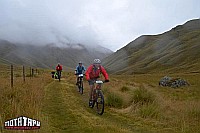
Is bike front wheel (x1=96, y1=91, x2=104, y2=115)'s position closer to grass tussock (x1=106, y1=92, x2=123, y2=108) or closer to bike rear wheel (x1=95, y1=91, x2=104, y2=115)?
bike rear wheel (x1=95, y1=91, x2=104, y2=115)

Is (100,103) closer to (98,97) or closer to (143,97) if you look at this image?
(98,97)

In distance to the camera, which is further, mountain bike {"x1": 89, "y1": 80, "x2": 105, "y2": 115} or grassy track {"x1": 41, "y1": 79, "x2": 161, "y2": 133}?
mountain bike {"x1": 89, "y1": 80, "x2": 105, "y2": 115}

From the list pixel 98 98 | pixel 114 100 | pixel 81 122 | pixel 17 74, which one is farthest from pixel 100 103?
pixel 17 74

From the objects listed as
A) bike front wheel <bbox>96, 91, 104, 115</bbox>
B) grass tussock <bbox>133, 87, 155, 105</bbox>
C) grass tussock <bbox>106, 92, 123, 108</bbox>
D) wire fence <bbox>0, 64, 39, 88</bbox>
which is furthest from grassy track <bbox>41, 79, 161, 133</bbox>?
wire fence <bbox>0, 64, 39, 88</bbox>

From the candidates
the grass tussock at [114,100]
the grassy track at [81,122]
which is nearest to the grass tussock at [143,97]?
the grass tussock at [114,100]

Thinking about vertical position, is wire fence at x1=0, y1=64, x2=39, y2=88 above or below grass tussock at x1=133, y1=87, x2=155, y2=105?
above

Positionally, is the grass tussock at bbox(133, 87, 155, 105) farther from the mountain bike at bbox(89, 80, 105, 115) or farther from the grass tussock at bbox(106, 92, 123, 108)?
the mountain bike at bbox(89, 80, 105, 115)

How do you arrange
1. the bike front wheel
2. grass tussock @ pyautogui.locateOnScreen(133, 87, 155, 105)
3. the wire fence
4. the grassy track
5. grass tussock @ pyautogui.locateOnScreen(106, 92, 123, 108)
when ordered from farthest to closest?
1. the wire fence
2. grass tussock @ pyautogui.locateOnScreen(106, 92, 123, 108)
3. grass tussock @ pyautogui.locateOnScreen(133, 87, 155, 105)
4. the bike front wheel
5. the grassy track

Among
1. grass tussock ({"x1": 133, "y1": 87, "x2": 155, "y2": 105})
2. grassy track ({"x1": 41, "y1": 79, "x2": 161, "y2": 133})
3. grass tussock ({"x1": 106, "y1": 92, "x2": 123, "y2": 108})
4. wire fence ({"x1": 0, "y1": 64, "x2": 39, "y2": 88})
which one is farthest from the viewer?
wire fence ({"x1": 0, "y1": 64, "x2": 39, "y2": 88})

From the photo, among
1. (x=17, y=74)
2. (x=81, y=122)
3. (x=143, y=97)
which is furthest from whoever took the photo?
(x=17, y=74)

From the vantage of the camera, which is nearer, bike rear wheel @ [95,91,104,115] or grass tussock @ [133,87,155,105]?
bike rear wheel @ [95,91,104,115]

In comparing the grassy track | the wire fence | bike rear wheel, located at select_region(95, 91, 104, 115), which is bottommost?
the grassy track

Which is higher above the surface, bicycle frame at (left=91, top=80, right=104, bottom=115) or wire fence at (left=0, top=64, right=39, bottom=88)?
wire fence at (left=0, top=64, right=39, bottom=88)

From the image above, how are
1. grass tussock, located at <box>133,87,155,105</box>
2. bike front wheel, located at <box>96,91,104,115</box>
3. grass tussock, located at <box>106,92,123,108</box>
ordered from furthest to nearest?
1. grass tussock, located at <box>106,92,123,108</box>
2. grass tussock, located at <box>133,87,155,105</box>
3. bike front wheel, located at <box>96,91,104,115</box>
